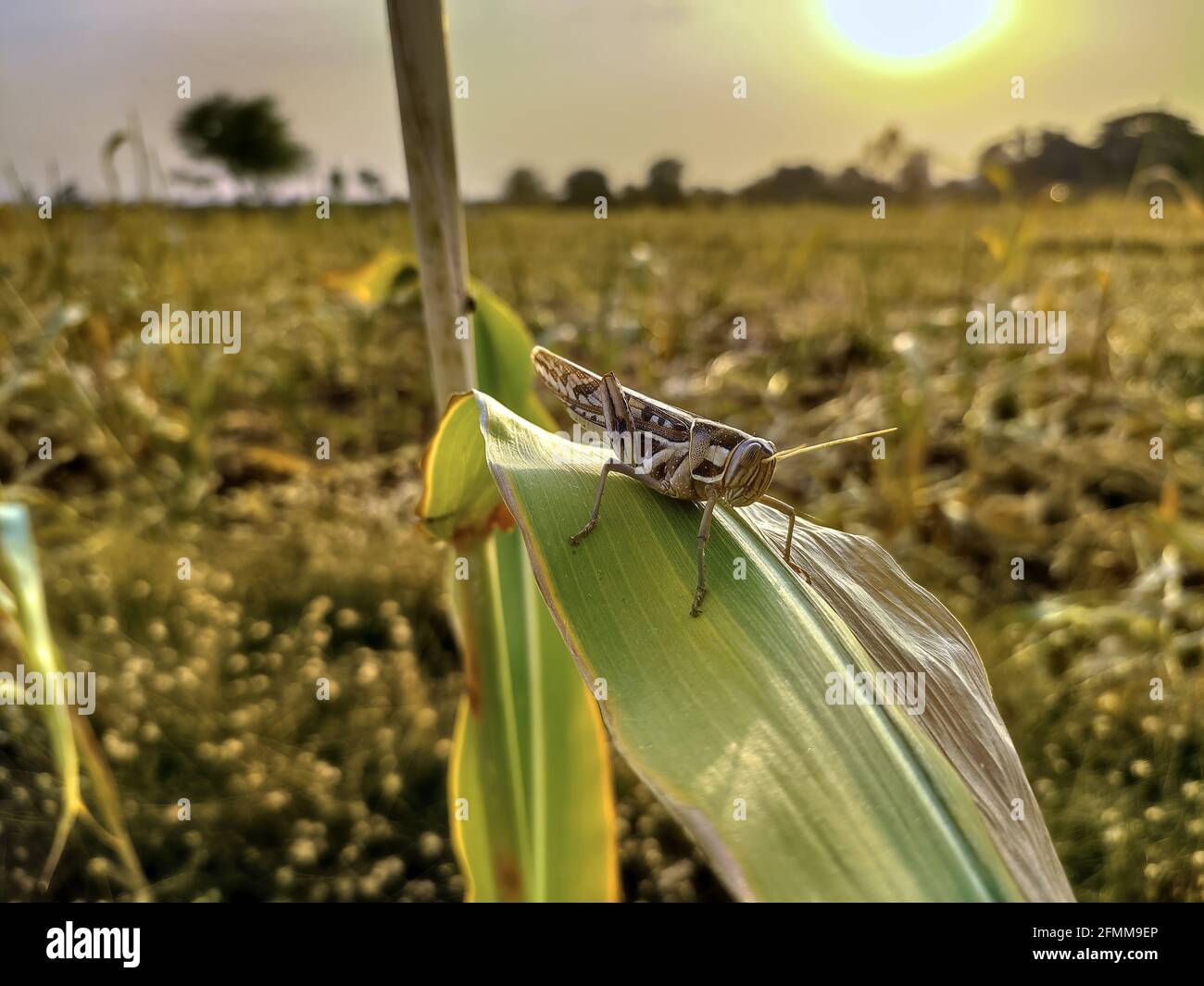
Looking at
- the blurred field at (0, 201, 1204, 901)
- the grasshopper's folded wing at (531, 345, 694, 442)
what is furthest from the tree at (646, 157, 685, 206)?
the grasshopper's folded wing at (531, 345, 694, 442)

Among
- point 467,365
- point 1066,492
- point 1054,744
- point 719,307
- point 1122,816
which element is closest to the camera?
point 467,365

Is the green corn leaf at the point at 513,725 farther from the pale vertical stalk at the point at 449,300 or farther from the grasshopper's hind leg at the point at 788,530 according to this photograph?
the grasshopper's hind leg at the point at 788,530

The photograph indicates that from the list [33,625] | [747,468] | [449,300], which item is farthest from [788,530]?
[33,625]

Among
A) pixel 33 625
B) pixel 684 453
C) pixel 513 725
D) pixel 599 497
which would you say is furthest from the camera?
pixel 33 625

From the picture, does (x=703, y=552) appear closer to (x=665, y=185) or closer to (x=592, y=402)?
(x=592, y=402)
